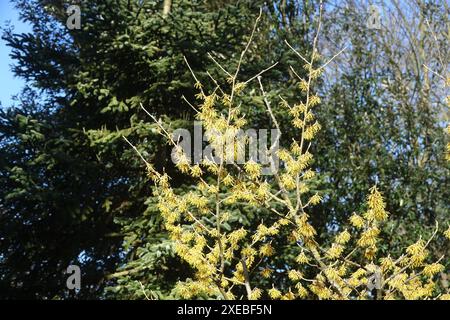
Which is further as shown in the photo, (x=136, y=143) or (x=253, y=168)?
(x=136, y=143)

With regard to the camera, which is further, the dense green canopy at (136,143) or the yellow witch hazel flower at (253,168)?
the dense green canopy at (136,143)

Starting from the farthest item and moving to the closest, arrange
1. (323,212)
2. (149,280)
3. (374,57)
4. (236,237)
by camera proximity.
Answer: (374,57)
(323,212)
(149,280)
(236,237)

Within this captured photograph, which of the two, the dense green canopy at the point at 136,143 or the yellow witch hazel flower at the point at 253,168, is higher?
the dense green canopy at the point at 136,143

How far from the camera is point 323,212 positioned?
34.4 ft

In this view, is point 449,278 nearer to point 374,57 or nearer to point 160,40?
point 374,57

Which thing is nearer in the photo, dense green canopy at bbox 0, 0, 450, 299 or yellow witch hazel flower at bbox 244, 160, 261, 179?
yellow witch hazel flower at bbox 244, 160, 261, 179

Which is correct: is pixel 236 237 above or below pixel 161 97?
below

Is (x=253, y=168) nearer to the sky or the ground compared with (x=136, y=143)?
nearer to the ground

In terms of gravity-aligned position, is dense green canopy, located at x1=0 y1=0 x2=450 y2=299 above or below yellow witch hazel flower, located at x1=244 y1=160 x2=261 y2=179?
above
